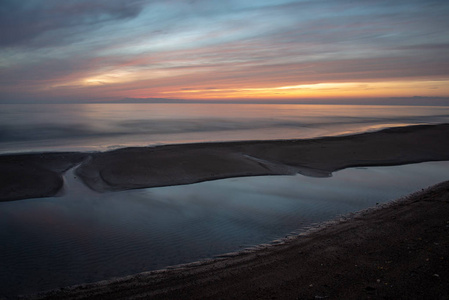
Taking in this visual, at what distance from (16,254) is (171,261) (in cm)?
396

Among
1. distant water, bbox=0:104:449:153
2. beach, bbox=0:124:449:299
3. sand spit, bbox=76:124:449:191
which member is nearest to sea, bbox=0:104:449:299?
beach, bbox=0:124:449:299

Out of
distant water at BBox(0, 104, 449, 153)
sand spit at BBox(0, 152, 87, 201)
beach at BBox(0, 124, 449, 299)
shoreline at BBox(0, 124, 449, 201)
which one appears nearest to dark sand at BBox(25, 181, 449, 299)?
beach at BBox(0, 124, 449, 299)

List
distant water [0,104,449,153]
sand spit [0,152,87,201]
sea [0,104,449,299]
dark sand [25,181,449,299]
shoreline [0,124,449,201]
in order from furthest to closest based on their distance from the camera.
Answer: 1. distant water [0,104,449,153]
2. shoreline [0,124,449,201]
3. sand spit [0,152,87,201]
4. sea [0,104,449,299]
5. dark sand [25,181,449,299]

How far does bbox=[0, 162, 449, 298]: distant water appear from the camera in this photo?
7.09m

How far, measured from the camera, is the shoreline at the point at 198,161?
14102mm

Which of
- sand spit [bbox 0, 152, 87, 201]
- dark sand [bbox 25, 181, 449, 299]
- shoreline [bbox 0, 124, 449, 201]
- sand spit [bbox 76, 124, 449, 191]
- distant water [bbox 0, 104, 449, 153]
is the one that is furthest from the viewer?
distant water [bbox 0, 104, 449, 153]

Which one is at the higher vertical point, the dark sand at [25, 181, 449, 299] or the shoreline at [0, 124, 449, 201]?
the shoreline at [0, 124, 449, 201]

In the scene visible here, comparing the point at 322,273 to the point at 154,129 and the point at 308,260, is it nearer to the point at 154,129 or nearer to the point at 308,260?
the point at 308,260

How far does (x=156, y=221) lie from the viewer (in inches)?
391

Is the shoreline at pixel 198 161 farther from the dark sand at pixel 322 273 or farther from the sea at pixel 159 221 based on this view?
the dark sand at pixel 322 273

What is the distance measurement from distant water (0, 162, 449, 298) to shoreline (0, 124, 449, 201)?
1022 millimetres

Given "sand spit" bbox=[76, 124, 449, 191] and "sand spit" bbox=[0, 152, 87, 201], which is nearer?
"sand spit" bbox=[0, 152, 87, 201]

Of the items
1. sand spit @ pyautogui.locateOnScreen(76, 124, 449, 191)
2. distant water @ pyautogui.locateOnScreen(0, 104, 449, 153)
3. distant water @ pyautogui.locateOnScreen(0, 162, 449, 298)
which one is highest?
distant water @ pyautogui.locateOnScreen(0, 104, 449, 153)

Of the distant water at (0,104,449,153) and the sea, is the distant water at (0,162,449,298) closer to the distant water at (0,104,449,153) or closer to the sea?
the sea
